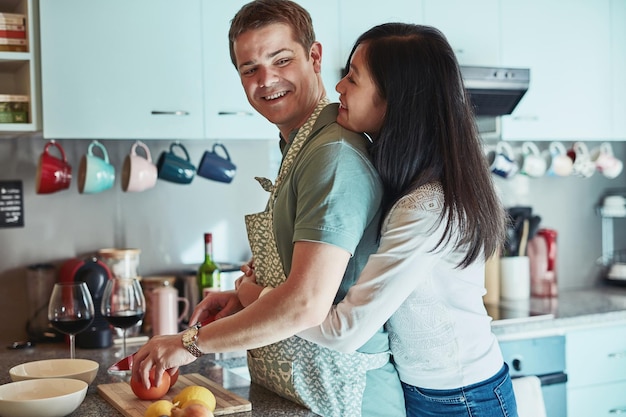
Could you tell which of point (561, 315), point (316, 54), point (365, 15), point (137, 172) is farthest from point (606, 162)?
point (316, 54)

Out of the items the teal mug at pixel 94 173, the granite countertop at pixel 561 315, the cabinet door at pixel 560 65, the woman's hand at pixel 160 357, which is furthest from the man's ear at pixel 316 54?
the cabinet door at pixel 560 65

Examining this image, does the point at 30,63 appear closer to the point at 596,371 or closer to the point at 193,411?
the point at 193,411

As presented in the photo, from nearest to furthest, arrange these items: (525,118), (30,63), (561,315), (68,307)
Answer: (68,307)
(30,63)
(561,315)
(525,118)

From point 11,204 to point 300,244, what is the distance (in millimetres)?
1616

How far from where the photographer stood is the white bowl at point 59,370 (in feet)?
5.47

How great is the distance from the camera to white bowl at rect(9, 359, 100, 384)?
1.67 metres

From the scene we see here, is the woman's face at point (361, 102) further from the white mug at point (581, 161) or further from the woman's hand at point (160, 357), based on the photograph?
the white mug at point (581, 161)

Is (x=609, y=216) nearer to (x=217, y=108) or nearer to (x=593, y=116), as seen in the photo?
(x=593, y=116)

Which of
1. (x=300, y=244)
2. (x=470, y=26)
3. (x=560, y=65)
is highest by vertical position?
(x=470, y=26)

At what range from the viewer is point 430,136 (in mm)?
1479

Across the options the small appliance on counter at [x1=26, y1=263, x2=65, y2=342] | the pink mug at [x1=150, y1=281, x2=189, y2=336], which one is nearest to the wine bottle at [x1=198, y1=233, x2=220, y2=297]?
the pink mug at [x1=150, y1=281, x2=189, y2=336]

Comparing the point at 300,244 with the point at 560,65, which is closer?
the point at 300,244

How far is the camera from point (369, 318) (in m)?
1.41

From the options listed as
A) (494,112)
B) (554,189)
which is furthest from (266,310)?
(554,189)
